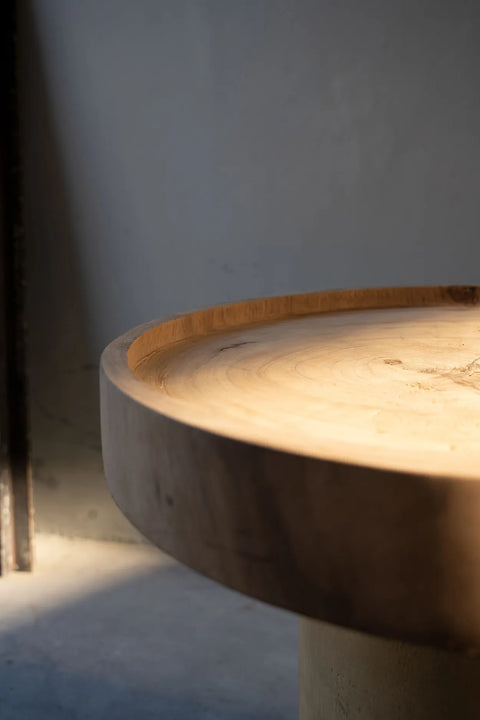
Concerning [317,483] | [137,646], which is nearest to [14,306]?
[137,646]

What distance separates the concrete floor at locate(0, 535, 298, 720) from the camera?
5.20 feet

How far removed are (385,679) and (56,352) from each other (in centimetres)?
175

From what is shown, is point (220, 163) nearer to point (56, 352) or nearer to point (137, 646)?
point (56, 352)

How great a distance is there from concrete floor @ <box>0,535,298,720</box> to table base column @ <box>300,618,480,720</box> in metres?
0.69

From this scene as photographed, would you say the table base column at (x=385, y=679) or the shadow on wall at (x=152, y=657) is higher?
the table base column at (x=385, y=679)

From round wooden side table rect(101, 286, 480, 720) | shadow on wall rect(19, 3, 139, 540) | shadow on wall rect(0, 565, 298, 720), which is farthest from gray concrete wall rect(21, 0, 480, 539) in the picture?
round wooden side table rect(101, 286, 480, 720)

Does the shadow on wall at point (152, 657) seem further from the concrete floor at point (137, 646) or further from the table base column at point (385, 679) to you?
the table base column at point (385, 679)

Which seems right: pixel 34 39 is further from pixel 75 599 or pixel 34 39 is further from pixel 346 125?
pixel 75 599

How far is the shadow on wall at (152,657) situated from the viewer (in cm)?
Result: 158

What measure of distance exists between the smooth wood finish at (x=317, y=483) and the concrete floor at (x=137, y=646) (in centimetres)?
98

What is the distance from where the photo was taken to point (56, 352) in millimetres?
2398

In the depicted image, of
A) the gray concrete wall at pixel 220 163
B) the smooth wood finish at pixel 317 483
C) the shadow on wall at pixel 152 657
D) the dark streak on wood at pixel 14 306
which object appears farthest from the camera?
the dark streak on wood at pixel 14 306

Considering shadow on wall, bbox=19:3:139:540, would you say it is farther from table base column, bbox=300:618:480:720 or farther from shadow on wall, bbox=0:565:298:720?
table base column, bbox=300:618:480:720

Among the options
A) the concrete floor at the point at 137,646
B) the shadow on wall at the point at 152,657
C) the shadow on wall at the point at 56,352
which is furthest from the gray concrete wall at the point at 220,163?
the shadow on wall at the point at 152,657
